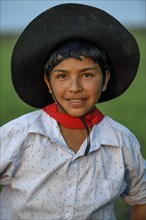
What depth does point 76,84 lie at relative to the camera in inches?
120

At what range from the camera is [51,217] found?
3.17 meters

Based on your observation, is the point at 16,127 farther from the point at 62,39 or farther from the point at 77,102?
the point at 62,39

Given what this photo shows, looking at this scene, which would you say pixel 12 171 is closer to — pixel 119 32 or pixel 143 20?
pixel 119 32

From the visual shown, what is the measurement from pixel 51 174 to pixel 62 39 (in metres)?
0.68

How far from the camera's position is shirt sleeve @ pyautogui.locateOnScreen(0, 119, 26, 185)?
3.07 m

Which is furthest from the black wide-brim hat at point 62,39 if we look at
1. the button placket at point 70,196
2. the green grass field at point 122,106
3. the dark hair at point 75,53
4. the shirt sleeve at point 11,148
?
the green grass field at point 122,106

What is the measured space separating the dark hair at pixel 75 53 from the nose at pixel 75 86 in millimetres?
113

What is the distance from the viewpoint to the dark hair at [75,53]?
120 inches

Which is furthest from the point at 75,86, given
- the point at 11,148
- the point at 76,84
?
the point at 11,148

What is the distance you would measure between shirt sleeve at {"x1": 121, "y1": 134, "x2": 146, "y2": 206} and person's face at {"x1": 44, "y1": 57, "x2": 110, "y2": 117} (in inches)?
12.9

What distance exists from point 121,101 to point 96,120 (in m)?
5.27

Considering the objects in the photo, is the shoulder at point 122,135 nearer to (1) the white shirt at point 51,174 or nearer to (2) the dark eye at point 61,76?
(1) the white shirt at point 51,174

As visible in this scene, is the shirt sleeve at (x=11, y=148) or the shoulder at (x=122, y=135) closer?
the shirt sleeve at (x=11, y=148)

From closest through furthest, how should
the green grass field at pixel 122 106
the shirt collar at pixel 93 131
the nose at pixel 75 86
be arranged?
1. the nose at pixel 75 86
2. the shirt collar at pixel 93 131
3. the green grass field at pixel 122 106
